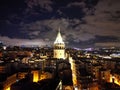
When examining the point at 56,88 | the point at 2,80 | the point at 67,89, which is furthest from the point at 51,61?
the point at 56,88

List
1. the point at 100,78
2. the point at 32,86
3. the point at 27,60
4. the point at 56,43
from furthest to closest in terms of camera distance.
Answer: the point at 56,43
the point at 27,60
the point at 100,78
the point at 32,86

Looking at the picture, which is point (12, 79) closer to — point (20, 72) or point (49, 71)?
point (20, 72)

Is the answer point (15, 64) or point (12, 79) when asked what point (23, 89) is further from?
point (15, 64)

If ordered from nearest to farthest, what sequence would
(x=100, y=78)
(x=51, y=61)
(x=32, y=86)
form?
1. (x=32, y=86)
2. (x=100, y=78)
3. (x=51, y=61)

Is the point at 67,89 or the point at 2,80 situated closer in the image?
the point at 67,89

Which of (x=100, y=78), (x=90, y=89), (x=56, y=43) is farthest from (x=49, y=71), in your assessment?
(x=56, y=43)

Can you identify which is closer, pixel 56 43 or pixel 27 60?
pixel 27 60

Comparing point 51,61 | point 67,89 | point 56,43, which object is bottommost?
point 67,89

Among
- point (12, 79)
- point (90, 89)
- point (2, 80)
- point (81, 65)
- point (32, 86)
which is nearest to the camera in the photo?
point (32, 86)

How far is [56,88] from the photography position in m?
29.2

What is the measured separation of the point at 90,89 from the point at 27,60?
37.3m

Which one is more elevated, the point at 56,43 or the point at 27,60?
the point at 56,43

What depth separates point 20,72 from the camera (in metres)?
46.9

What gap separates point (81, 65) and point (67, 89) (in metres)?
23.8
